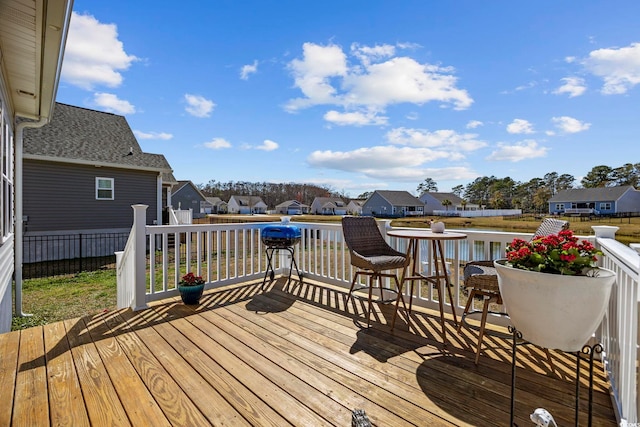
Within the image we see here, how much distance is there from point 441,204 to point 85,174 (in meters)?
48.4

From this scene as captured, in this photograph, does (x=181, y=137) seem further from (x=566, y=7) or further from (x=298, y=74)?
(x=566, y=7)

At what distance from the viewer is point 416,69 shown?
6957 millimetres

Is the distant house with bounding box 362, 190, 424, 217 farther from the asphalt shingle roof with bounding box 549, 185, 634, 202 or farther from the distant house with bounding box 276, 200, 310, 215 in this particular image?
the asphalt shingle roof with bounding box 549, 185, 634, 202

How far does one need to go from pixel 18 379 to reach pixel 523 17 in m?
7.69

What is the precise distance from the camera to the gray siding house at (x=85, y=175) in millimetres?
8852

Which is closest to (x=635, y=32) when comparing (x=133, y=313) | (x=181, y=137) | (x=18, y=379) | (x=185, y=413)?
(x=185, y=413)

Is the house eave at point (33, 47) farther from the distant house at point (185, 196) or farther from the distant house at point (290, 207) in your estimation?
the distant house at point (290, 207)

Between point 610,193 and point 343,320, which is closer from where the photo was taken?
point 343,320

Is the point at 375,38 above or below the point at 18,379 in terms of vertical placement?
above

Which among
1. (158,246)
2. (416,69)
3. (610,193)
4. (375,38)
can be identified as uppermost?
(375,38)

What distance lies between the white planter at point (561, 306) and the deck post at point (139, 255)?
3.42 metres

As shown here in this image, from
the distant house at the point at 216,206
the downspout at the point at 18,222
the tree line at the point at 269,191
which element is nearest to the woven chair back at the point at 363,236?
the downspout at the point at 18,222

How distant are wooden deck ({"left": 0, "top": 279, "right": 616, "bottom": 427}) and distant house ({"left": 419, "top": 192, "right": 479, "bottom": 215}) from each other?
4881 centimetres

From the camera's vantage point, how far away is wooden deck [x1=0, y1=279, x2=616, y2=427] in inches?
62.3
